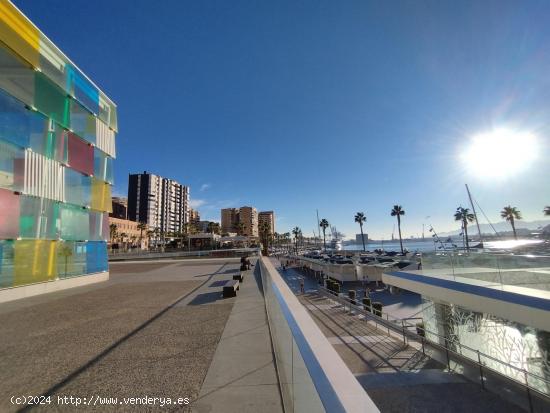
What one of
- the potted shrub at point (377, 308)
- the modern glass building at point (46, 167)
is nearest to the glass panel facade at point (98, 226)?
the modern glass building at point (46, 167)

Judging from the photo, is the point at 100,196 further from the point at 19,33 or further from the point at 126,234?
the point at 126,234

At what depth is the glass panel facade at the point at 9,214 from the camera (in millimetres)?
12000

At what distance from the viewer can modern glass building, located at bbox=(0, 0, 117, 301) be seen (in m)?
12.5

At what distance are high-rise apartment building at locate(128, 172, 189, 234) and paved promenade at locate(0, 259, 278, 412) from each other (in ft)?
482

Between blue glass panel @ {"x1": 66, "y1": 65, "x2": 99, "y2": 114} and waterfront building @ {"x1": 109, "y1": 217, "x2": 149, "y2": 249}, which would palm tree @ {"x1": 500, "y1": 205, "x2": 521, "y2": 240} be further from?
waterfront building @ {"x1": 109, "y1": 217, "x2": 149, "y2": 249}

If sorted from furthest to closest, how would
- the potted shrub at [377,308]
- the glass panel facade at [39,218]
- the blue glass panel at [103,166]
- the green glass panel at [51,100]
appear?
the potted shrub at [377,308]
the blue glass panel at [103,166]
the green glass panel at [51,100]
the glass panel facade at [39,218]

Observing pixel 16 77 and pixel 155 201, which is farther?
pixel 155 201

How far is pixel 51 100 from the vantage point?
595 inches

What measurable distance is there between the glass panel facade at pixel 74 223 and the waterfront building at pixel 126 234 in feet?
281

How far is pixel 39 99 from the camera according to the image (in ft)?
46.8

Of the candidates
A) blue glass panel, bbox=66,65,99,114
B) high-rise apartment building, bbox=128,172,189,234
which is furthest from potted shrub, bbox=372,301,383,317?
high-rise apartment building, bbox=128,172,189,234

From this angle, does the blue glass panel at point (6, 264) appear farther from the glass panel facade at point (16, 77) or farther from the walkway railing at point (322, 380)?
the walkway railing at point (322, 380)

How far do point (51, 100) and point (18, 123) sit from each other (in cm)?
277

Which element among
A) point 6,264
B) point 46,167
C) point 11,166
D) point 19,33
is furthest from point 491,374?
point 19,33
